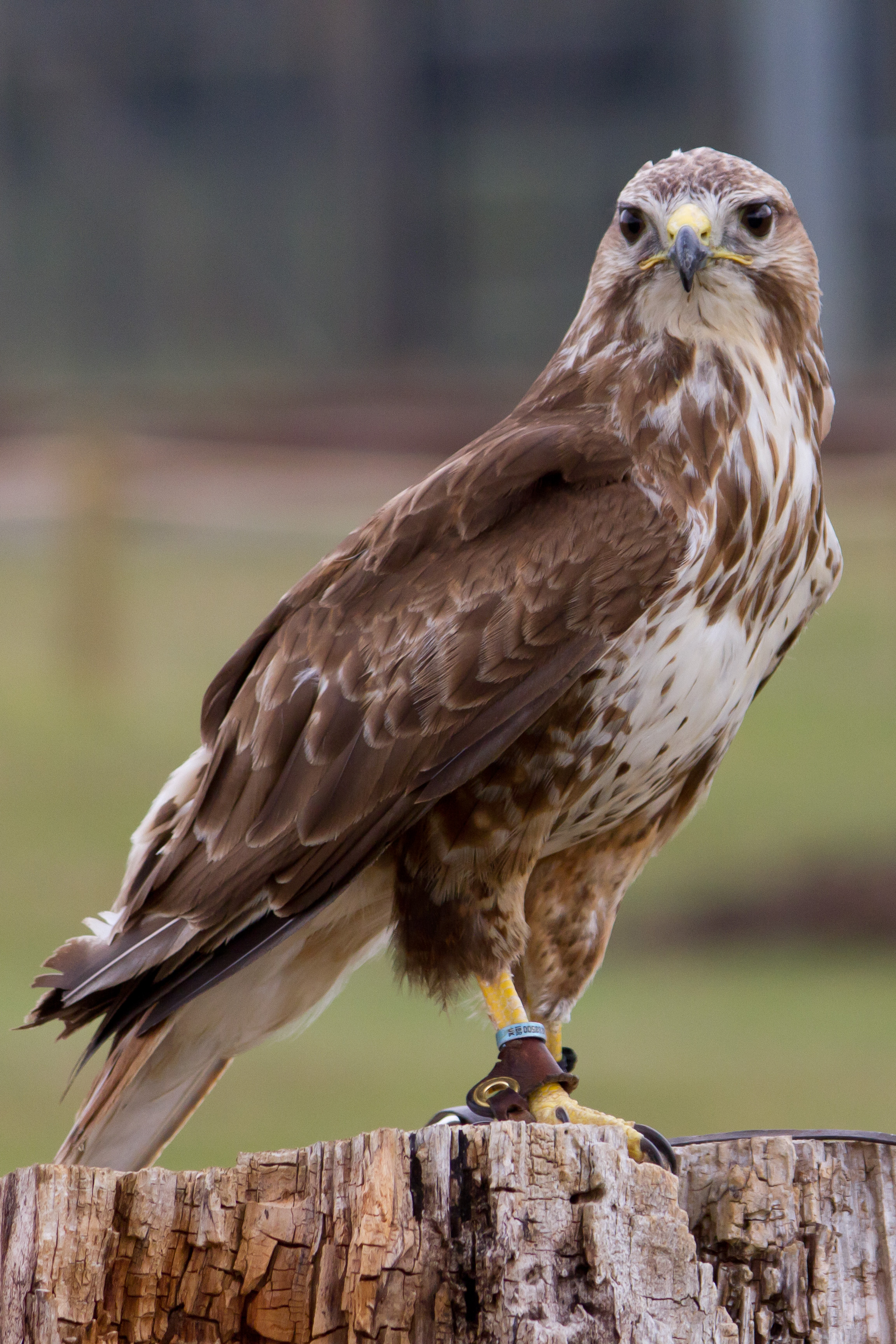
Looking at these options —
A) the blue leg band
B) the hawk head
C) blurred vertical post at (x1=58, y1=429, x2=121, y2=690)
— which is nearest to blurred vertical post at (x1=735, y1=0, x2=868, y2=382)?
blurred vertical post at (x1=58, y1=429, x2=121, y2=690)

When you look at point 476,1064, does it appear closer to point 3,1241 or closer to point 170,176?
point 3,1241

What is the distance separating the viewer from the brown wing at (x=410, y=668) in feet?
11.7

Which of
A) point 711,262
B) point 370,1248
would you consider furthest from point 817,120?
point 370,1248

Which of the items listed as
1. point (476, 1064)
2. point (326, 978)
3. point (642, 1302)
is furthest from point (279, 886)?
point (476, 1064)

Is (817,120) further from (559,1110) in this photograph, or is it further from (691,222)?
(559,1110)

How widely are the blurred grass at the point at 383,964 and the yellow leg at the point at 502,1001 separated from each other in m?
4.68

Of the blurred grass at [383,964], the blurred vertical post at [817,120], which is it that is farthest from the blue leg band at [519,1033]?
the blurred vertical post at [817,120]

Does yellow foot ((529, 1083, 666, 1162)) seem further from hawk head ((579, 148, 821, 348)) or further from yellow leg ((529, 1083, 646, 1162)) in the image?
hawk head ((579, 148, 821, 348))

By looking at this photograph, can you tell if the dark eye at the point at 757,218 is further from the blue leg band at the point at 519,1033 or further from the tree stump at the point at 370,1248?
the tree stump at the point at 370,1248

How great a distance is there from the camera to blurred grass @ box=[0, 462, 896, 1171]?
9672 millimetres

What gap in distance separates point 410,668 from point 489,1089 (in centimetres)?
75

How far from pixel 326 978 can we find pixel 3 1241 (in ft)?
4.51

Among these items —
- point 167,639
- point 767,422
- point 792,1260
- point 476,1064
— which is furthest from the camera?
point 167,639

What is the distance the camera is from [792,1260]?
3.17m
